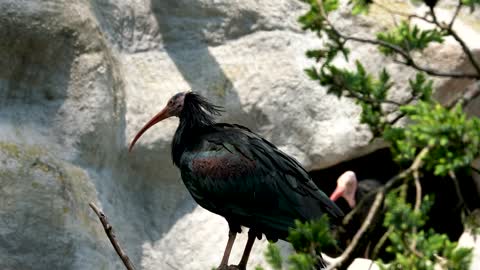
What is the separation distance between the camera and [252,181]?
20.8ft

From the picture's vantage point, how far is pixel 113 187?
812 cm

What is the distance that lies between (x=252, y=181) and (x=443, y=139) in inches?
139

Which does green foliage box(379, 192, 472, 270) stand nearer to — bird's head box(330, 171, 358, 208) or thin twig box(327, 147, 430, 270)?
thin twig box(327, 147, 430, 270)

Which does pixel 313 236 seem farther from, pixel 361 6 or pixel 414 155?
pixel 361 6

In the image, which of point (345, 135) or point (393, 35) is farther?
point (345, 135)

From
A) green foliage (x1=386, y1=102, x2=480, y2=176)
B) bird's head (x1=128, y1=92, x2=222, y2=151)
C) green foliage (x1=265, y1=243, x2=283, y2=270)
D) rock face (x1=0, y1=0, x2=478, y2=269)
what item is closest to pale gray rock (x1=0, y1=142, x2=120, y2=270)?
rock face (x1=0, y1=0, x2=478, y2=269)

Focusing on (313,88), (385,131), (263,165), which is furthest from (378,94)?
(313,88)

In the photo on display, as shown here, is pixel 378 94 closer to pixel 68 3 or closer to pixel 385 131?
pixel 385 131

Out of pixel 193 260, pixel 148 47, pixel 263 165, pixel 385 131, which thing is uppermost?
pixel 385 131

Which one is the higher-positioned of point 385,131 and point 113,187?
point 385,131

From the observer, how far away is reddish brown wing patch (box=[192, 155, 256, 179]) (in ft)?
20.9

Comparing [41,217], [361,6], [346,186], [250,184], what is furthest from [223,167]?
[346,186]

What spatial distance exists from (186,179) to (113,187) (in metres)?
1.70

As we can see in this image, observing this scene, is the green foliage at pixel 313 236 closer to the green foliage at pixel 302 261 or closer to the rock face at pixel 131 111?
the green foliage at pixel 302 261
